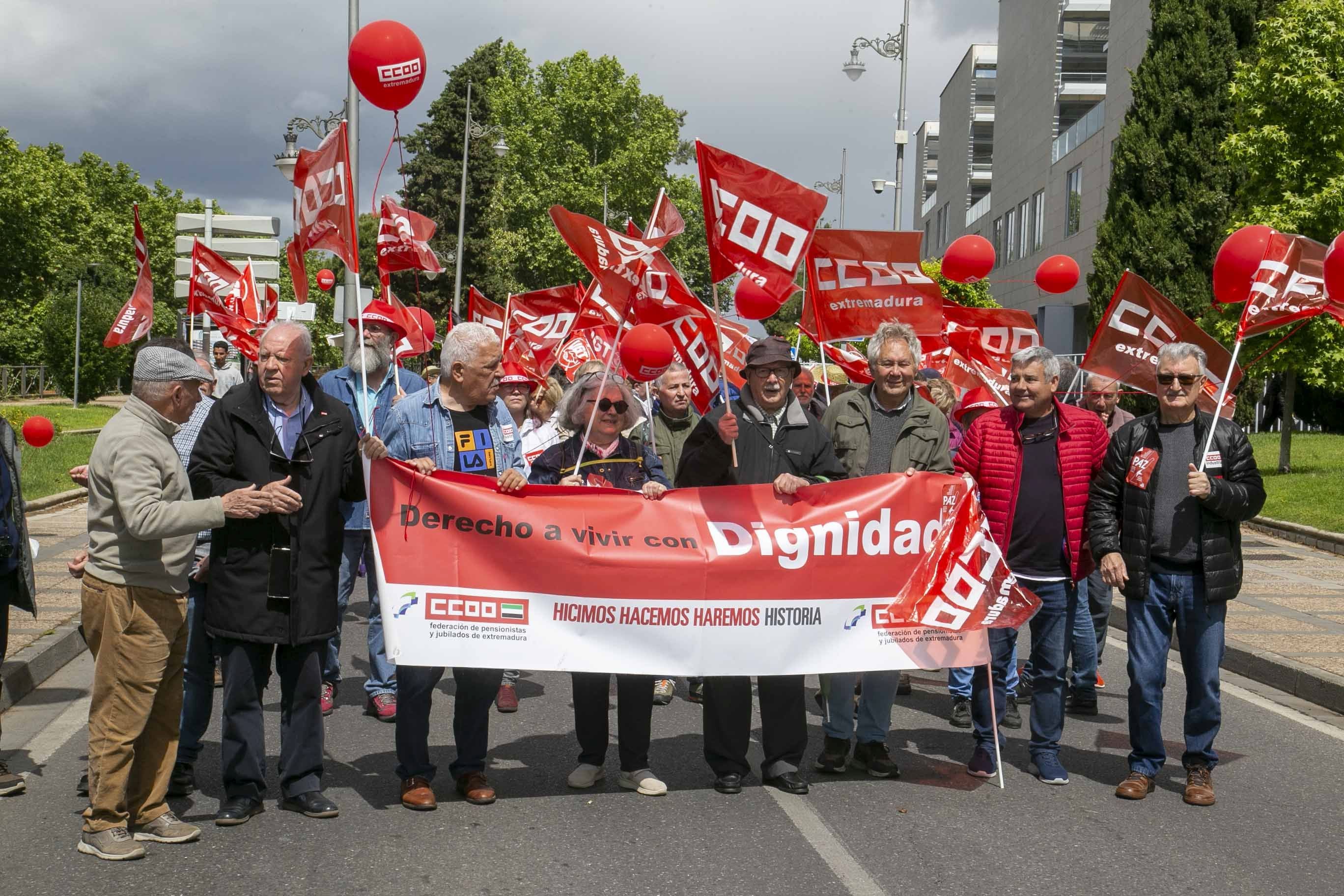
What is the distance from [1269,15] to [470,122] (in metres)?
37.6

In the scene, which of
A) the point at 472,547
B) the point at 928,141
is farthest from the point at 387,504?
the point at 928,141

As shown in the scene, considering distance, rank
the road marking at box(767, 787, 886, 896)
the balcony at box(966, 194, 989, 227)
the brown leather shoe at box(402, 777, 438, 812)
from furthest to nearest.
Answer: the balcony at box(966, 194, 989, 227) < the brown leather shoe at box(402, 777, 438, 812) < the road marking at box(767, 787, 886, 896)

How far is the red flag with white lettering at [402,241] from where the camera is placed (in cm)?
1229

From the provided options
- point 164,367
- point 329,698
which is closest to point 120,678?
point 164,367

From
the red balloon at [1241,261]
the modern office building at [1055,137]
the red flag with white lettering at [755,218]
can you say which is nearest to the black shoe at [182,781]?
the red flag with white lettering at [755,218]

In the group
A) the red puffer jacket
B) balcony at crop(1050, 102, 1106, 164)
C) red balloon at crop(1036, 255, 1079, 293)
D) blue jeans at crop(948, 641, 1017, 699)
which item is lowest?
blue jeans at crop(948, 641, 1017, 699)

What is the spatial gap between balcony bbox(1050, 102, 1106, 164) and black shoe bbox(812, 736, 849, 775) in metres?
A: 41.3

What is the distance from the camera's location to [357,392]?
7.90 meters

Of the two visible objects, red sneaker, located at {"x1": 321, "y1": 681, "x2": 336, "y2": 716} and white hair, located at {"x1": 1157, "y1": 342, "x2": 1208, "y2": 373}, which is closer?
white hair, located at {"x1": 1157, "y1": 342, "x2": 1208, "y2": 373}

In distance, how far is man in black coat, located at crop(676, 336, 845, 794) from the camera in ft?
19.3

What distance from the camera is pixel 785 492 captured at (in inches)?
231

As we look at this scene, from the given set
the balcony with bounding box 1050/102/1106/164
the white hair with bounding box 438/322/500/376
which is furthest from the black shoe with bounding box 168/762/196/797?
the balcony with bounding box 1050/102/1106/164

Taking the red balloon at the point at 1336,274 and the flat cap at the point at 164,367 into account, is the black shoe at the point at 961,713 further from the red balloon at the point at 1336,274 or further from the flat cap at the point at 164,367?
the flat cap at the point at 164,367

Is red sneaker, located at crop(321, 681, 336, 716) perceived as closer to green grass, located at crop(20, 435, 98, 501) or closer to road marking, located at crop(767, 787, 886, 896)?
road marking, located at crop(767, 787, 886, 896)
